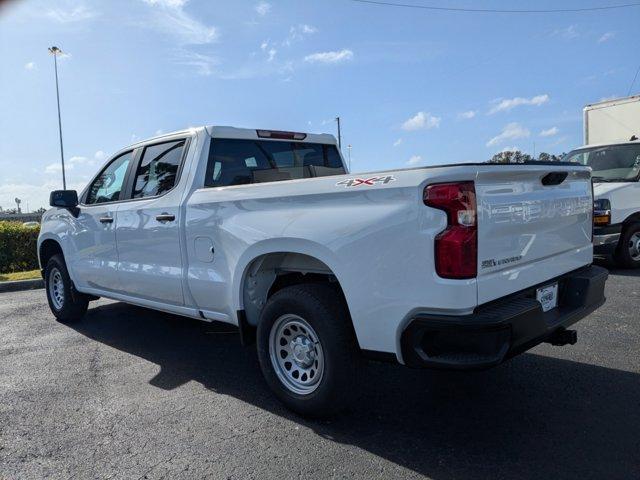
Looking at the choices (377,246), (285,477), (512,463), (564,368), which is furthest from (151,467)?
(564,368)

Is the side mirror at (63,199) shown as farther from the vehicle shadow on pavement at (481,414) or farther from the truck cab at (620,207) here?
the truck cab at (620,207)

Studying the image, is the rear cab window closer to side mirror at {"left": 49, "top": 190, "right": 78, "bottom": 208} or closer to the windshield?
side mirror at {"left": 49, "top": 190, "right": 78, "bottom": 208}

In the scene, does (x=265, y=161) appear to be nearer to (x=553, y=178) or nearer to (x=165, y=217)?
(x=165, y=217)

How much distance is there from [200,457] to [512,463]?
172cm

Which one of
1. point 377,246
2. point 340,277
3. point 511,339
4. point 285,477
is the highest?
point 377,246

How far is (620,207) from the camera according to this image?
7906 mm

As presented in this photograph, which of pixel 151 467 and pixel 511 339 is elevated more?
pixel 511 339

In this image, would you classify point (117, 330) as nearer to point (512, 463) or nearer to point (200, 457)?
point (200, 457)

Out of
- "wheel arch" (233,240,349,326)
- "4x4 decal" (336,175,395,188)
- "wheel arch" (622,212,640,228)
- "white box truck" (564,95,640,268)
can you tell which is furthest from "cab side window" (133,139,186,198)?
"wheel arch" (622,212,640,228)

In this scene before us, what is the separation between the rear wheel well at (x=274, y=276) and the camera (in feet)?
11.2

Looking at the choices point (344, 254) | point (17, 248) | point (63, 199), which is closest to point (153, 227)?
point (63, 199)

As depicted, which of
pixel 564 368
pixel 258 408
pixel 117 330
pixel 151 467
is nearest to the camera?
pixel 151 467

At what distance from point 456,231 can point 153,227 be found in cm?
276

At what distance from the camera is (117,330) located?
19.4 feet
